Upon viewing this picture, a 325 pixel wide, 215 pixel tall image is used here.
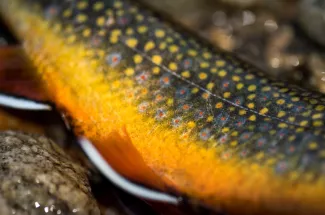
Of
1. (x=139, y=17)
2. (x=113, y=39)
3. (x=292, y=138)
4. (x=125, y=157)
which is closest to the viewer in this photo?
(x=292, y=138)

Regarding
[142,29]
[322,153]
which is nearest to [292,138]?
[322,153]

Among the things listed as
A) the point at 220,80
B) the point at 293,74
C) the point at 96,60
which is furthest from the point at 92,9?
the point at 293,74

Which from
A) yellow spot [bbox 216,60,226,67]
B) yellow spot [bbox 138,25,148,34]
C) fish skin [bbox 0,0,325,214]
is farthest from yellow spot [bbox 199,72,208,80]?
yellow spot [bbox 138,25,148,34]

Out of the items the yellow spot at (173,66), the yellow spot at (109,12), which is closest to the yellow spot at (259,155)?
the yellow spot at (173,66)

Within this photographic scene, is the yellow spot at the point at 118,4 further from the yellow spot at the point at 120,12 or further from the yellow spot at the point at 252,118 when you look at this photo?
the yellow spot at the point at 252,118

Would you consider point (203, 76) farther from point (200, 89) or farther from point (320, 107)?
point (320, 107)
